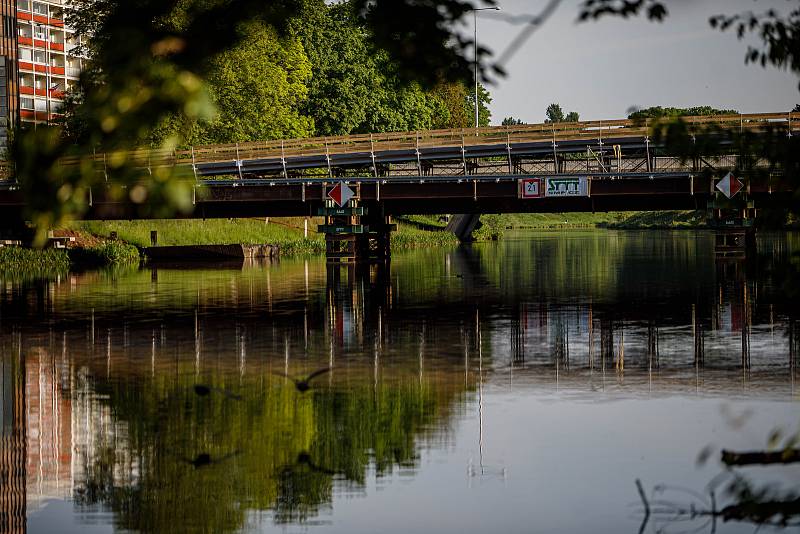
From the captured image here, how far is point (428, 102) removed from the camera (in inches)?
4333

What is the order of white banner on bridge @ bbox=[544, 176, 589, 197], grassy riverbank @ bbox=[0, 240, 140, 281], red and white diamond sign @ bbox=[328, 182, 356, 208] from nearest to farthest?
1. white banner on bridge @ bbox=[544, 176, 589, 197]
2. red and white diamond sign @ bbox=[328, 182, 356, 208]
3. grassy riverbank @ bbox=[0, 240, 140, 281]

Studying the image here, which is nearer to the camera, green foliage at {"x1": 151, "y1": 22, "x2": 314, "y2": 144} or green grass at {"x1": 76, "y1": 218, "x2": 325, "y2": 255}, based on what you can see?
green foliage at {"x1": 151, "y1": 22, "x2": 314, "y2": 144}

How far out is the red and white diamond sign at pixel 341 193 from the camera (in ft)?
192

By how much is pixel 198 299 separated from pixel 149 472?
26.1m

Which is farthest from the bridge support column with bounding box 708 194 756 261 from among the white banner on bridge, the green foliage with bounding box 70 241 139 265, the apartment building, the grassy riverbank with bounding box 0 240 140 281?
the apartment building

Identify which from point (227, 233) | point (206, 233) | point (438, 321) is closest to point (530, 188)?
point (438, 321)

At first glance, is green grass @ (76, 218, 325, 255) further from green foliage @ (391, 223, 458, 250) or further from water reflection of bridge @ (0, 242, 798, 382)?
water reflection of bridge @ (0, 242, 798, 382)

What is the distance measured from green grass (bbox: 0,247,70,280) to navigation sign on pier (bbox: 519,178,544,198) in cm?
2190

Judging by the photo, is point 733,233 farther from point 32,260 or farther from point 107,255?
point 32,260

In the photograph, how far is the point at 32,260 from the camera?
64.0 meters

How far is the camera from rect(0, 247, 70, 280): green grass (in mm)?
61781

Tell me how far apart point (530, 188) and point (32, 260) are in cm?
2544

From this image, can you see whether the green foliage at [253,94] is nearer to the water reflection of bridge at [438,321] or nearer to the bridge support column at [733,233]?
the water reflection of bridge at [438,321]

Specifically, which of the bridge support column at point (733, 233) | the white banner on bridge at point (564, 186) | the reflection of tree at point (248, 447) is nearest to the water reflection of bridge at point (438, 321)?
the reflection of tree at point (248, 447)
